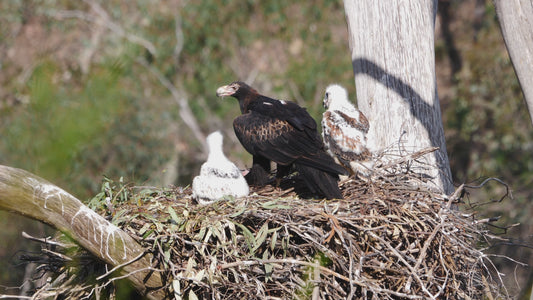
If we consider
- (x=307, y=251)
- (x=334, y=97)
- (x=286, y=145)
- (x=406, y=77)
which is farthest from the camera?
(x=334, y=97)

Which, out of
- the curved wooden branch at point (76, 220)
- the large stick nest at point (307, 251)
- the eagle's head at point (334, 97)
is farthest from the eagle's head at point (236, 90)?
→ the curved wooden branch at point (76, 220)

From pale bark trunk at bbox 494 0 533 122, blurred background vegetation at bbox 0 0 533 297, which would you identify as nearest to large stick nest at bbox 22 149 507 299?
pale bark trunk at bbox 494 0 533 122

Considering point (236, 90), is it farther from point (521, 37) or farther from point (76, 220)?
point (76, 220)

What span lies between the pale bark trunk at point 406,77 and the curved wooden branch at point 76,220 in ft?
6.76

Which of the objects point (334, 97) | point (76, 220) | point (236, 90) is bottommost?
point (76, 220)

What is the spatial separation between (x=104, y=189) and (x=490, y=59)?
9.63m

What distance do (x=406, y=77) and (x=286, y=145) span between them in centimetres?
106

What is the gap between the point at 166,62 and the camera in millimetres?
11305

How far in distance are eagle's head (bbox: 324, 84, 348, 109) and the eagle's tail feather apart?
0.62 meters

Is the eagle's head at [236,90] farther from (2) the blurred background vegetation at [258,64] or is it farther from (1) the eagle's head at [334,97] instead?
(2) the blurred background vegetation at [258,64]

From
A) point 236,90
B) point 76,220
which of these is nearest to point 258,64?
point 236,90

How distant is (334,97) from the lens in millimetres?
4605

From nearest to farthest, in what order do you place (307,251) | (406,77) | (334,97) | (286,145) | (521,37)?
(521,37)
(307,251)
(406,77)
(286,145)
(334,97)

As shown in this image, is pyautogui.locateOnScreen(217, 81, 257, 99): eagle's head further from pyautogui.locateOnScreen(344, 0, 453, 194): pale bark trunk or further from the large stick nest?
the large stick nest
